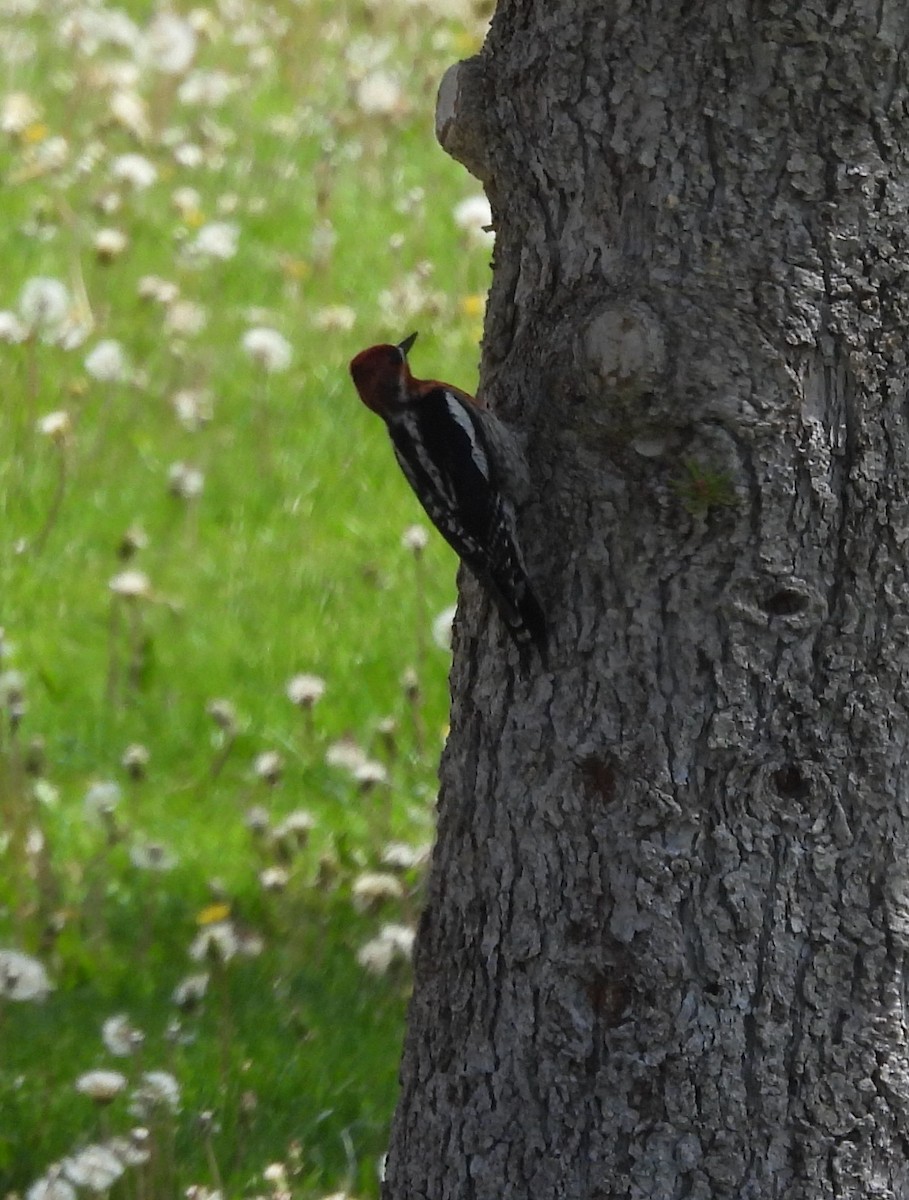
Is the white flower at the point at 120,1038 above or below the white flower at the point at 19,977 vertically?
below

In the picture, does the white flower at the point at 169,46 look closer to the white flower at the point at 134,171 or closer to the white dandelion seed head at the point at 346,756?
the white flower at the point at 134,171

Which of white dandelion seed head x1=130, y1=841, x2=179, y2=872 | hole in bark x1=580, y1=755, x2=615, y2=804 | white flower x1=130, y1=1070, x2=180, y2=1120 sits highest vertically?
white dandelion seed head x1=130, y1=841, x2=179, y2=872

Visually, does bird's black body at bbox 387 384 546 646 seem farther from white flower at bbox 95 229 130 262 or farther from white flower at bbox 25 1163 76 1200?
white flower at bbox 95 229 130 262

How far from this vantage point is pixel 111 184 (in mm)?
8602

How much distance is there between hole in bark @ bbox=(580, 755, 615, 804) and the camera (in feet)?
9.59

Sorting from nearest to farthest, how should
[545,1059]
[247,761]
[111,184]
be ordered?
1. [545,1059]
2. [247,761]
3. [111,184]

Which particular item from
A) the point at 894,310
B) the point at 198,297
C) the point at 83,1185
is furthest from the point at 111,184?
the point at 894,310

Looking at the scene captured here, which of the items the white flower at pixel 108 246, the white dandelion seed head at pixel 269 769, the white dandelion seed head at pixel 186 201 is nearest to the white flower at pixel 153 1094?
the white dandelion seed head at pixel 269 769

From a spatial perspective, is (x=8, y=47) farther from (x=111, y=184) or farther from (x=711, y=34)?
(x=711, y=34)

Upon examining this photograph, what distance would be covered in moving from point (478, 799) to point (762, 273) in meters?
0.96

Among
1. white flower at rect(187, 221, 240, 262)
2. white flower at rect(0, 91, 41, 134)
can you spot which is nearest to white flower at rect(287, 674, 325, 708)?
white flower at rect(187, 221, 240, 262)

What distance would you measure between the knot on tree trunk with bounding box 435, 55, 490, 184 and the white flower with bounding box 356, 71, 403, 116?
6548mm

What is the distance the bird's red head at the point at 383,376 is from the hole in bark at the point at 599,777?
Answer: 1.31 metres

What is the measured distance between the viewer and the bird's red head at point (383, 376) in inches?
159
